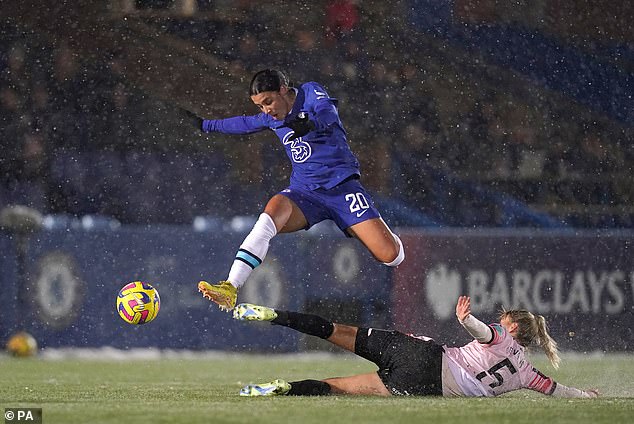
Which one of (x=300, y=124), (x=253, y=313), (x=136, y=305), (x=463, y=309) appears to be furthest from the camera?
(x=136, y=305)

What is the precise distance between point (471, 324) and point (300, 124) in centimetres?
149

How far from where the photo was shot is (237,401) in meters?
5.87

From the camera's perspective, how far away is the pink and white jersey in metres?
6.11

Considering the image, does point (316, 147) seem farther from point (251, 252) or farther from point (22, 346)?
point (22, 346)

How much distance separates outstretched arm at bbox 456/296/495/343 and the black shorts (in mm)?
288

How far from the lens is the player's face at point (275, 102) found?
6.82 metres

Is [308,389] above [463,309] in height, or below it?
below

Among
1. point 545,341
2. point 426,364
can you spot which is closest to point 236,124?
point 426,364

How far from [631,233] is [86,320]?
18.2ft

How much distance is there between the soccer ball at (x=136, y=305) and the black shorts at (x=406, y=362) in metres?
1.44

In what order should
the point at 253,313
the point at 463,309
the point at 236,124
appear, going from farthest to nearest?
the point at 236,124
the point at 253,313
the point at 463,309

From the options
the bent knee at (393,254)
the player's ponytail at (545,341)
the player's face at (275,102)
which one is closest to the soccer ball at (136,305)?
the player's face at (275,102)

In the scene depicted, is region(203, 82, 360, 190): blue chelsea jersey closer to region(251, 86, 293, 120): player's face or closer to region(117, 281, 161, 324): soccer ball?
region(251, 86, 293, 120): player's face

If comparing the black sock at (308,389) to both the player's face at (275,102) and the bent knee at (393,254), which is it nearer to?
the bent knee at (393,254)
